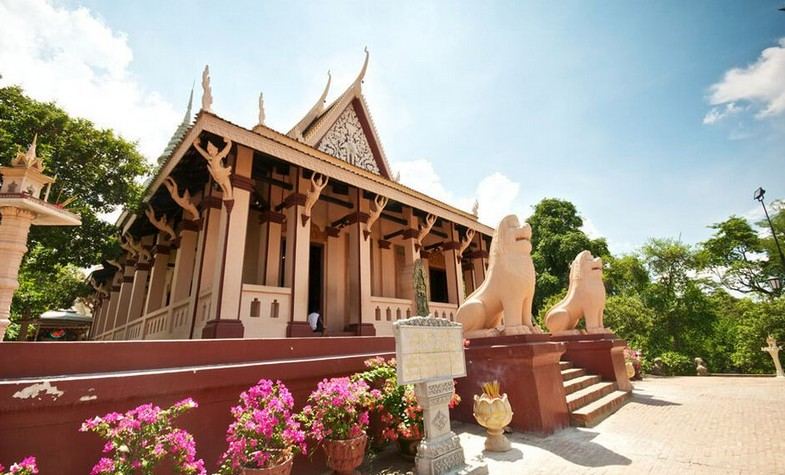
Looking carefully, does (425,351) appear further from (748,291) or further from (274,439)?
(748,291)

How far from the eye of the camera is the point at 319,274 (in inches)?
352

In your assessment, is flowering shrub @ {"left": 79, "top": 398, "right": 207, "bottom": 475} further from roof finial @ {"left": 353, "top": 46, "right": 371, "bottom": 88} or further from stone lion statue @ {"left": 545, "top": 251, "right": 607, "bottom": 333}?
roof finial @ {"left": 353, "top": 46, "right": 371, "bottom": 88}

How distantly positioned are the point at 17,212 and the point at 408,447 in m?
4.67

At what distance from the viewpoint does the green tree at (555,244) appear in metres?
21.9

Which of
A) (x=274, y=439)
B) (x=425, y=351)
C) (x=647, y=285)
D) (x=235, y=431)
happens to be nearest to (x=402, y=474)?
(x=425, y=351)

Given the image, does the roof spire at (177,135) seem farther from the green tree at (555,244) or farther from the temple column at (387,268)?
the green tree at (555,244)

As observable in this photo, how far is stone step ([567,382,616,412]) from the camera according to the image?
496 cm

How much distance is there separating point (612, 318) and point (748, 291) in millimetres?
13826

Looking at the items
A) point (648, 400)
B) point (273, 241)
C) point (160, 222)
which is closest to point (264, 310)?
point (273, 241)

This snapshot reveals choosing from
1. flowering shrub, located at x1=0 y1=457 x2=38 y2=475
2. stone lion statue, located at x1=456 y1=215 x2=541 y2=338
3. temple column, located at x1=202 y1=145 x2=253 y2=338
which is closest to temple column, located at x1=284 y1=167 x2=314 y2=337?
temple column, located at x1=202 y1=145 x2=253 y2=338

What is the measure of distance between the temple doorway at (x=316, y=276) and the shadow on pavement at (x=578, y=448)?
5.94 meters

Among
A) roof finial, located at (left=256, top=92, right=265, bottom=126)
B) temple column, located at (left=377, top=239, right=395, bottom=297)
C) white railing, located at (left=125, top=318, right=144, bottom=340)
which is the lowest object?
white railing, located at (left=125, top=318, right=144, bottom=340)

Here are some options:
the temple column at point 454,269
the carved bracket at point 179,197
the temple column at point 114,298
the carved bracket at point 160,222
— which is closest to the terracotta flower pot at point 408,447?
the carved bracket at point 179,197

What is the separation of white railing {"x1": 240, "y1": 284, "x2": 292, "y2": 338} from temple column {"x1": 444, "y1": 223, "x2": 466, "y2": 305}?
543 cm
